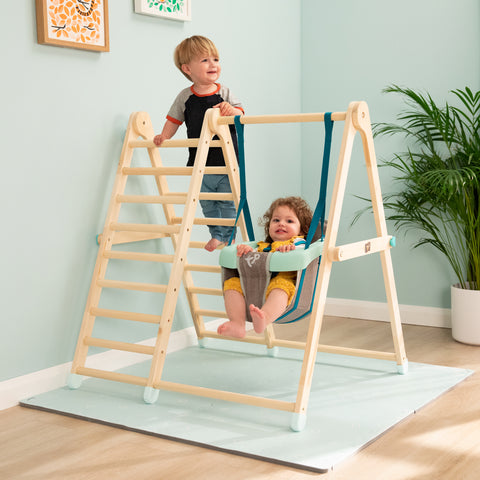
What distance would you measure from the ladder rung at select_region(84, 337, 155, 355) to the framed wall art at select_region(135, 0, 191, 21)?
5.23ft

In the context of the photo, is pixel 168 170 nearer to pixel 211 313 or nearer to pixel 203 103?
pixel 203 103

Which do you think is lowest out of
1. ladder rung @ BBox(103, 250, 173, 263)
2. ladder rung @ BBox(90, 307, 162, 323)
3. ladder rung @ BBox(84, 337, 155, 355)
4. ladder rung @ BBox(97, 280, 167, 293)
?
ladder rung @ BBox(84, 337, 155, 355)

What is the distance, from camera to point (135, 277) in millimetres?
3508

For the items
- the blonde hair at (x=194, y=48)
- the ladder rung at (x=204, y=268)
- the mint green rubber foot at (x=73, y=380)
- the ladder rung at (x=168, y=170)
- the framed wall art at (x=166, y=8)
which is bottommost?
the mint green rubber foot at (x=73, y=380)

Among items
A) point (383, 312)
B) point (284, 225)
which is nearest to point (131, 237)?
point (284, 225)

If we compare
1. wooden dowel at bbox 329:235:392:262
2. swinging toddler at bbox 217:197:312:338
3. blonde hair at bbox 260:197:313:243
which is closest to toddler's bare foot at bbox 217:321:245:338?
swinging toddler at bbox 217:197:312:338

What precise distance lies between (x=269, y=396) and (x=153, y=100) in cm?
161

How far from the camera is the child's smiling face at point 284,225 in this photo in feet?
9.95

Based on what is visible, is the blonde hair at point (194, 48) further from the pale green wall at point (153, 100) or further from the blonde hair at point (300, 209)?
the blonde hair at point (300, 209)

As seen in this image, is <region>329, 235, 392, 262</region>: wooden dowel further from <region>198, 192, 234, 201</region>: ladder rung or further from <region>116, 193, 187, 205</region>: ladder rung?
<region>116, 193, 187, 205</region>: ladder rung

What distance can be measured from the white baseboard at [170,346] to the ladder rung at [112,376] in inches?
5.4

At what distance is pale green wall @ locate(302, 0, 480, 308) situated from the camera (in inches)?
160

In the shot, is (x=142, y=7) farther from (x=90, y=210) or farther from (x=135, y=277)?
(x=135, y=277)

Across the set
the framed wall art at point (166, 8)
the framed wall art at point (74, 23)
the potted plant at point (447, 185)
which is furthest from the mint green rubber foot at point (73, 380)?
the potted plant at point (447, 185)
